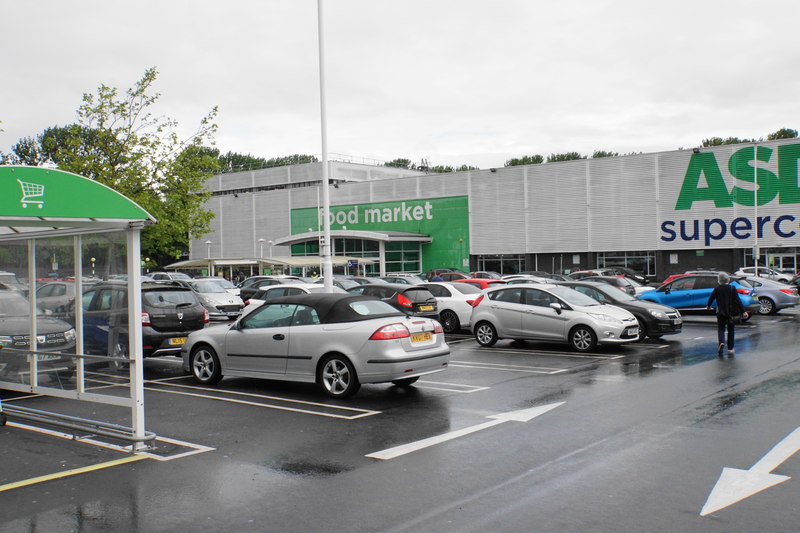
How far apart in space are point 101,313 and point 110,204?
155 cm

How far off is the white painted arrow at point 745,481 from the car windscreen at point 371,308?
5.39 metres

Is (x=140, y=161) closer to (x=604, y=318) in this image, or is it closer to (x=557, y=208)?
(x=604, y=318)

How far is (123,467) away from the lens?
21.4ft

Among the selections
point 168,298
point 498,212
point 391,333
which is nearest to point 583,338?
point 391,333

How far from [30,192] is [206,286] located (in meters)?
19.4

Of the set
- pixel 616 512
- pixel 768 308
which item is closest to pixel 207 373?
pixel 616 512

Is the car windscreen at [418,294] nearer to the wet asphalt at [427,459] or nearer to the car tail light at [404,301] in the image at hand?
the car tail light at [404,301]

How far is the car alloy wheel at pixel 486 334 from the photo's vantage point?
1639cm

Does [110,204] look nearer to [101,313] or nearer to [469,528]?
[101,313]

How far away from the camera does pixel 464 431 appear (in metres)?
7.80

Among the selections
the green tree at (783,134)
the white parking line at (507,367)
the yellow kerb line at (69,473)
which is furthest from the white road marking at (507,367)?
the green tree at (783,134)

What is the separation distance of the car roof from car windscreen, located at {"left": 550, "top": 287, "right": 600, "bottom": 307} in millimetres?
6288

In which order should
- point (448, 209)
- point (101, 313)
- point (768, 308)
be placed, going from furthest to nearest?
point (448, 209), point (768, 308), point (101, 313)

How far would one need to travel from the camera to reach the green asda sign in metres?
57.8
